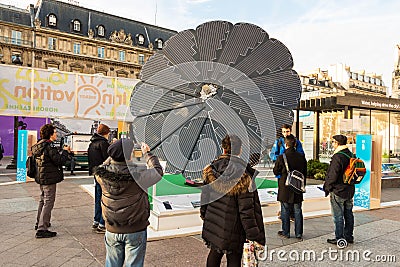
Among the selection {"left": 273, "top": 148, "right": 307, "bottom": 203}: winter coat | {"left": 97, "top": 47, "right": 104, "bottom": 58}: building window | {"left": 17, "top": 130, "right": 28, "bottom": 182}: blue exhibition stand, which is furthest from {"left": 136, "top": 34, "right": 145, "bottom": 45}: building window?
{"left": 273, "top": 148, "right": 307, "bottom": 203}: winter coat

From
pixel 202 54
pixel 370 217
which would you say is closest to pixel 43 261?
pixel 202 54

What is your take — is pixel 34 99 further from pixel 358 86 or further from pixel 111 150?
pixel 358 86

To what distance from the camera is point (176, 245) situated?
5176mm

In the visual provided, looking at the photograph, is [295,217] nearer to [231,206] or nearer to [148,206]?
[231,206]

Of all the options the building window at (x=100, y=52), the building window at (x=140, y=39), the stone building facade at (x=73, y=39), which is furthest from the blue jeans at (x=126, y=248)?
the building window at (x=140, y=39)

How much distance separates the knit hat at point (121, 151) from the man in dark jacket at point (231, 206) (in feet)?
2.50

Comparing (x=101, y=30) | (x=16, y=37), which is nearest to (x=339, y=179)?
(x=16, y=37)

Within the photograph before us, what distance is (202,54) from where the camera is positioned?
14.3ft

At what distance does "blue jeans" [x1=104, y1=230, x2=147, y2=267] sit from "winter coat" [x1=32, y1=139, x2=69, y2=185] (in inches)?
105

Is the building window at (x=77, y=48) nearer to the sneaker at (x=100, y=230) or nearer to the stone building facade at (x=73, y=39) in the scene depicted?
the stone building facade at (x=73, y=39)

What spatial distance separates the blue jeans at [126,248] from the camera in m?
3.13

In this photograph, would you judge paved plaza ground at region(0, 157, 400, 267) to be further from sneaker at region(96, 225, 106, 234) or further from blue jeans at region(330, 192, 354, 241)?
blue jeans at region(330, 192, 354, 241)

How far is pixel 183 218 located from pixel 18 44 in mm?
41365

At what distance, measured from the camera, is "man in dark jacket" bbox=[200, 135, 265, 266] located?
311 centimetres
